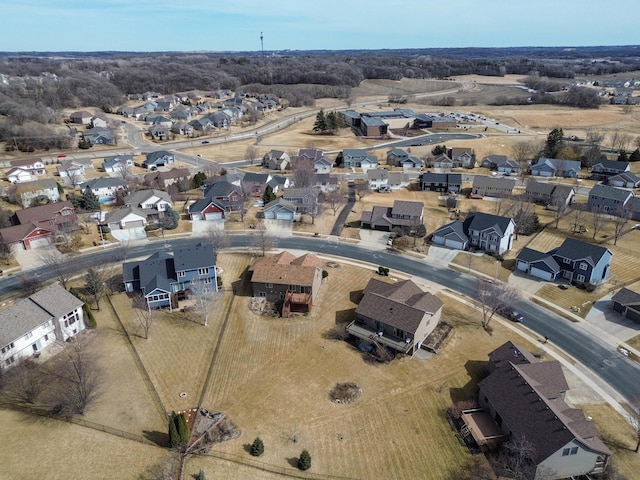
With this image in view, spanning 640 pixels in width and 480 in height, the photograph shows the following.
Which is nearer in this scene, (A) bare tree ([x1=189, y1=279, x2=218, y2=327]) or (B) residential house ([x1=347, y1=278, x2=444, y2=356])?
(B) residential house ([x1=347, y1=278, x2=444, y2=356])

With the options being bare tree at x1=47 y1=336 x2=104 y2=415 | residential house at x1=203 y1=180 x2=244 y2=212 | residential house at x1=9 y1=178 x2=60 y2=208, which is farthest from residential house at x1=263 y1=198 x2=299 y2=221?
residential house at x1=9 y1=178 x2=60 y2=208

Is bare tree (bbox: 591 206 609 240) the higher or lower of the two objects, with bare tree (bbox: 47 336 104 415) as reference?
higher

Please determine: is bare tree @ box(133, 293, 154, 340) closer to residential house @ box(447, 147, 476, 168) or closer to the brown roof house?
the brown roof house

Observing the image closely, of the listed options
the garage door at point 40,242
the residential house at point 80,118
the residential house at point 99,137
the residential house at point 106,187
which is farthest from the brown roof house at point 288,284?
the residential house at point 80,118

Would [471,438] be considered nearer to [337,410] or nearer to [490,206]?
[337,410]

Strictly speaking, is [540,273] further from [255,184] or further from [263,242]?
[255,184]

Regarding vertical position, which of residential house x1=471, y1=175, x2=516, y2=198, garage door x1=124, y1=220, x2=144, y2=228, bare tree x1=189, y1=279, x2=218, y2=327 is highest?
residential house x1=471, y1=175, x2=516, y2=198

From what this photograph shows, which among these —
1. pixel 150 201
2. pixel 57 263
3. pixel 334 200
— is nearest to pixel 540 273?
pixel 334 200
